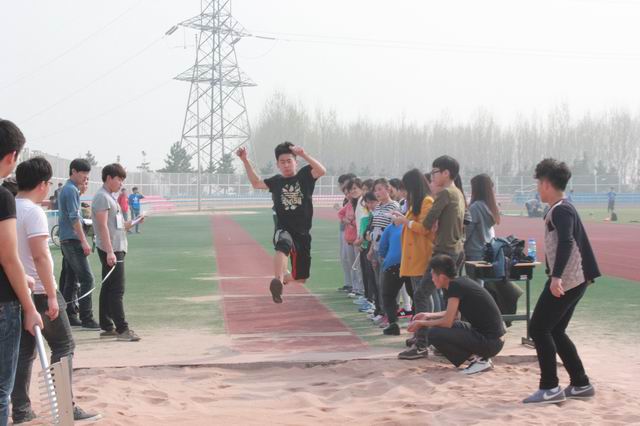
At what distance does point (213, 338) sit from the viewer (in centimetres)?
952

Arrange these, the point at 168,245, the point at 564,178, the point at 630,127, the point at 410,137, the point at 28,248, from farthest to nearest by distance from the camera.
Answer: the point at 410,137 → the point at 630,127 → the point at 168,245 → the point at 564,178 → the point at 28,248

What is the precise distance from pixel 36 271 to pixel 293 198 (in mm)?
3423

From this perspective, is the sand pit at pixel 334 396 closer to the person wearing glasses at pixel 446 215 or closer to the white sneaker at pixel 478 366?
the white sneaker at pixel 478 366

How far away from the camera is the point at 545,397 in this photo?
6594 millimetres

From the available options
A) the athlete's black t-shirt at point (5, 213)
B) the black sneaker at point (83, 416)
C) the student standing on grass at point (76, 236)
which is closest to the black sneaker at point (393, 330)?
the student standing on grass at point (76, 236)

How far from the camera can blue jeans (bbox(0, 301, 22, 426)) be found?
4.78 meters

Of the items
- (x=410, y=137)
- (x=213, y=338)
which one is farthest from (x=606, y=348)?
(x=410, y=137)

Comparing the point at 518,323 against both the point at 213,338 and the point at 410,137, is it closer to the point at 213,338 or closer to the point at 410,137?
the point at 213,338

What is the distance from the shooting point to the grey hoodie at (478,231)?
9.19 m

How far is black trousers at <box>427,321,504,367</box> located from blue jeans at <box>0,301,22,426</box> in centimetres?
412

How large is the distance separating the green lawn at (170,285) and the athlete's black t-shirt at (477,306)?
3.45m

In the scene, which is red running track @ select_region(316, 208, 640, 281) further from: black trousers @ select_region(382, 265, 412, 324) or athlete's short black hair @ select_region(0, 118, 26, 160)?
athlete's short black hair @ select_region(0, 118, 26, 160)

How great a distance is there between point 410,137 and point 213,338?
131 m

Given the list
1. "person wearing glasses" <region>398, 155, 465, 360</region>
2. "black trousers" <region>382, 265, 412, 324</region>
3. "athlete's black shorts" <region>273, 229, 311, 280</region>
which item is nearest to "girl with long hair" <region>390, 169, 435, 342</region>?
"person wearing glasses" <region>398, 155, 465, 360</region>
